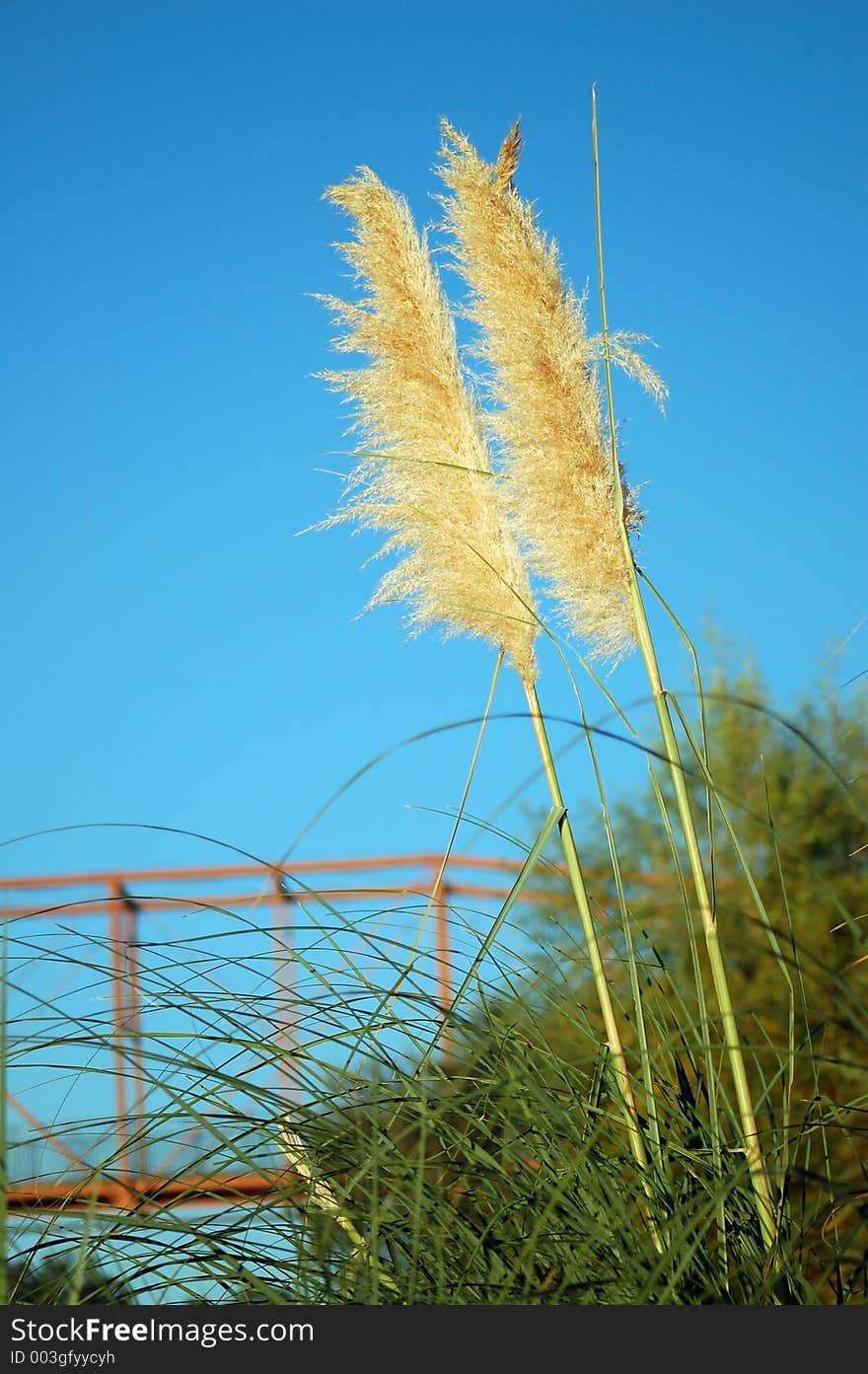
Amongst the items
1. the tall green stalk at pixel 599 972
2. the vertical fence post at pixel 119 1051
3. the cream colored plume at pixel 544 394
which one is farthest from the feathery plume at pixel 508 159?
the vertical fence post at pixel 119 1051

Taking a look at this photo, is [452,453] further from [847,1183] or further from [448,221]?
[847,1183]

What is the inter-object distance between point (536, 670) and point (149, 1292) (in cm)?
131

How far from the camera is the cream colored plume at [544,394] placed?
7.95 ft

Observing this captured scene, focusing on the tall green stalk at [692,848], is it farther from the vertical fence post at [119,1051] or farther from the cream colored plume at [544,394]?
the vertical fence post at [119,1051]

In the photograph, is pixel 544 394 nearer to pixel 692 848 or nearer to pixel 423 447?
pixel 423 447

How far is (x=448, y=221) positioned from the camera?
2.63 meters

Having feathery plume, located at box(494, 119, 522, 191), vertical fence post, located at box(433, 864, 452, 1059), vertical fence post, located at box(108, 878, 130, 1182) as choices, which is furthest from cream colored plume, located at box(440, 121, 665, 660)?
vertical fence post, located at box(108, 878, 130, 1182)

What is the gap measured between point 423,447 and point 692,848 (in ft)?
3.46

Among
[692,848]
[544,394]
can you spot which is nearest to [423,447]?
[544,394]

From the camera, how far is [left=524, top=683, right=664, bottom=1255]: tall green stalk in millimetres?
1918

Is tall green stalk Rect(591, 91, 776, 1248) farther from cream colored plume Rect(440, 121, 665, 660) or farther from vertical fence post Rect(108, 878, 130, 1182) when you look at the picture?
vertical fence post Rect(108, 878, 130, 1182)

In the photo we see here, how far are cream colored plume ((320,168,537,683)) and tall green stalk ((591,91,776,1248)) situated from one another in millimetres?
254

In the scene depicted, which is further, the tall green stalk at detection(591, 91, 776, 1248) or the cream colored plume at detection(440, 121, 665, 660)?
the cream colored plume at detection(440, 121, 665, 660)

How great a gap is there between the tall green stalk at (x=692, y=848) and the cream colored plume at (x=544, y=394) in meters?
0.05
